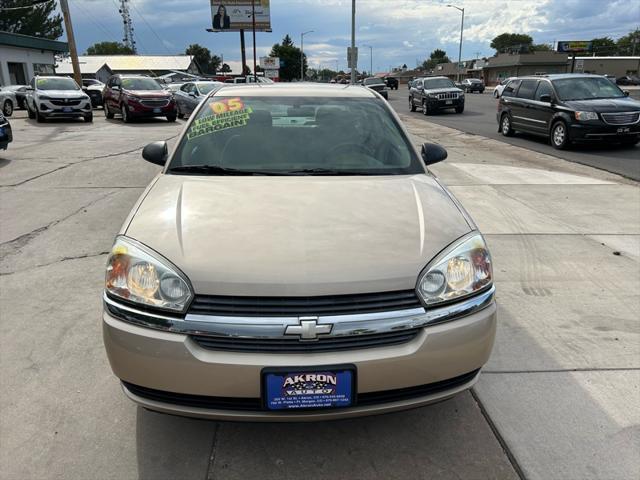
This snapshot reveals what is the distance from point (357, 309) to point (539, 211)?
5.46m

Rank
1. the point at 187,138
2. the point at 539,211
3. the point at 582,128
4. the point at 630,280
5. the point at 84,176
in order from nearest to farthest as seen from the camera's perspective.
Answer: the point at 187,138 < the point at 630,280 < the point at 539,211 < the point at 84,176 < the point at 582,128

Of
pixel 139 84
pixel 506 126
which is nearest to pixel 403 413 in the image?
pixel 506 126

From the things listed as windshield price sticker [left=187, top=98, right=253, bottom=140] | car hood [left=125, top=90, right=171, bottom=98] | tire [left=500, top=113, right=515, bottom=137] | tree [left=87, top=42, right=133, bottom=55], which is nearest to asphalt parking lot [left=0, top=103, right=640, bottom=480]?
windshield price sticker [left=187, top=98, right=253, bottom=140]

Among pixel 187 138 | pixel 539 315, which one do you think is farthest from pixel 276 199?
pixel 539 315

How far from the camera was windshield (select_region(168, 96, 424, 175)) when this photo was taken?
3.21 meters

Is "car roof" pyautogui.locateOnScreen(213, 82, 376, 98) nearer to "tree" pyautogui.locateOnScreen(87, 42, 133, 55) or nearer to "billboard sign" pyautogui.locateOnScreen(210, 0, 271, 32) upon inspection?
"billboard sign" pyautogui.locateOnScreen(210, 0, 271, 32)

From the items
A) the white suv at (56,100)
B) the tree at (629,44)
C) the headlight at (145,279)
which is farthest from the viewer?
the tree at (629,44)

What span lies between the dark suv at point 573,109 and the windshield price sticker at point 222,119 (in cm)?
1027

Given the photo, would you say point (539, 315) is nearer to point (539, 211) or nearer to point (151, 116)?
point (539, 211)

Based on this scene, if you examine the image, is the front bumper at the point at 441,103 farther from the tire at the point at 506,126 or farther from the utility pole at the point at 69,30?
the utility pole at the point at 69,30

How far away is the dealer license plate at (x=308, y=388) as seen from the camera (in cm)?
200

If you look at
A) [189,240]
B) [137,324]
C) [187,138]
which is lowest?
[137,324]

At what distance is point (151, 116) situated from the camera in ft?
61.6

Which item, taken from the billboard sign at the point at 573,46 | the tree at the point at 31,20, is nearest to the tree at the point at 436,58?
the billboard sign at the point at 573,46
